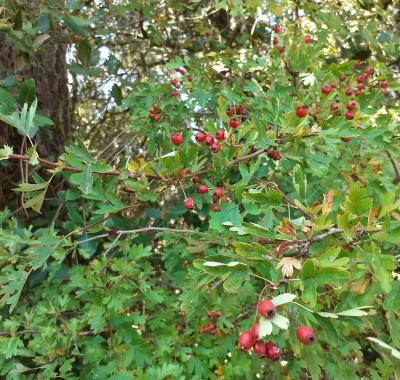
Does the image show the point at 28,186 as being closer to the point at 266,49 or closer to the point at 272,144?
the point at 272,144

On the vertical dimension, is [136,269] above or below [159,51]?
below

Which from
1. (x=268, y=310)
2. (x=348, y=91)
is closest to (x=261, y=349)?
(x=268, y=310)

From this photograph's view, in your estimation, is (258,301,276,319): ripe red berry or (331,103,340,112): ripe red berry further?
(331,103,340,112): ripe red berry

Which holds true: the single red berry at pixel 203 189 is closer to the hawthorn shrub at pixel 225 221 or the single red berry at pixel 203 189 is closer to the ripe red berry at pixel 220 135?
the hawthorn shrub at pixel 225 221

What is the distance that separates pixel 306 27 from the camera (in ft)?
10.0

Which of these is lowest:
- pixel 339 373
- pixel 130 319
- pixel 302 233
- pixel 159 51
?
pixel 339 373

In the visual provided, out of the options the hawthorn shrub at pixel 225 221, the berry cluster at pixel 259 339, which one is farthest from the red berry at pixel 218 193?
the berry cluster at pixel 259 339

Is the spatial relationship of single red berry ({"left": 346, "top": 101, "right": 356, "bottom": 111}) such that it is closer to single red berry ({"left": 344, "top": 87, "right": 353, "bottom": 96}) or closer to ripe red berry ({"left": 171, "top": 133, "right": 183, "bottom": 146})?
single red berry ({"left": 344, "top": 87, "right": 353, "bottom": 96})

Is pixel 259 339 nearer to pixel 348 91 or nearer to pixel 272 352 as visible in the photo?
pixel 272 352

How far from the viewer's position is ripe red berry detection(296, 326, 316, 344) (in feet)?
2.86

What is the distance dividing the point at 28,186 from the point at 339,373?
4.44 feet

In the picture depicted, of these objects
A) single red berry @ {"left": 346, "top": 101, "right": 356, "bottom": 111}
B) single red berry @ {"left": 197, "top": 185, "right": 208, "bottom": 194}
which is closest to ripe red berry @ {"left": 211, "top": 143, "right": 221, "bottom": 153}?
single red berry @ {"left": 197, "top": 185, "right": 208, "bottom": 194}

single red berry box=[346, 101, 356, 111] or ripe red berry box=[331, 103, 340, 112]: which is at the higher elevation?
ripe red berry box=[331, 103, 340, 112]

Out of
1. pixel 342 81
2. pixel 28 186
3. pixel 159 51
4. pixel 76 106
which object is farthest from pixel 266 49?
pixel 28 186
